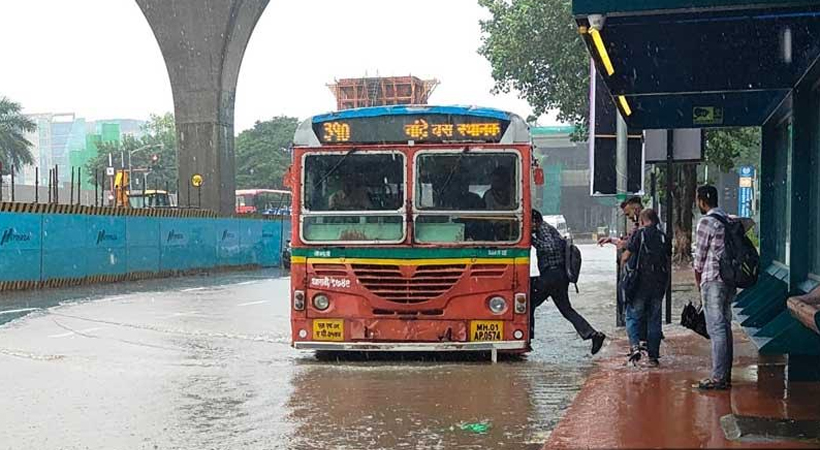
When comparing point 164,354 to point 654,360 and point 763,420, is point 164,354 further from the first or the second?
point 763,420

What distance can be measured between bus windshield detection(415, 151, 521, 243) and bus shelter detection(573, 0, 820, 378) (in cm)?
160

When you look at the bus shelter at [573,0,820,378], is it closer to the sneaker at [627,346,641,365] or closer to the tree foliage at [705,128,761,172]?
the sneaker at [627,346,641,365]

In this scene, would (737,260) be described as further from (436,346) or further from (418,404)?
(436,346)

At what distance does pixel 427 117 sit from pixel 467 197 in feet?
3.42

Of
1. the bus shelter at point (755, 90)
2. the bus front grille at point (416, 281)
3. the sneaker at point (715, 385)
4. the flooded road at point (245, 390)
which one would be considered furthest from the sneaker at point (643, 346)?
the bus front grille at point (416, 281)

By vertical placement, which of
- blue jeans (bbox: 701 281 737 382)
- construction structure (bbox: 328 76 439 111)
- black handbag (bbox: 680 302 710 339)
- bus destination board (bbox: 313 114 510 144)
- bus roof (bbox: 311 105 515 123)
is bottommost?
black handbag (bbox: 680 302 710 339)

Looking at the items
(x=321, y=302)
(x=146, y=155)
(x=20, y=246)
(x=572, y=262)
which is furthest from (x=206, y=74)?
(x=146, y=155)

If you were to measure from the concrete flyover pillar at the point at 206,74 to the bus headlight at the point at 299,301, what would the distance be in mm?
28793

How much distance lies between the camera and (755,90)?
35.1 ft

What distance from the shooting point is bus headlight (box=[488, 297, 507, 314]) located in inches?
443

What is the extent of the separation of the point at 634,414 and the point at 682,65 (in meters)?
3.66

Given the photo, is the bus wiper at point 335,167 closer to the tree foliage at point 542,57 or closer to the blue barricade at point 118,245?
the blue barricade at point 118,245

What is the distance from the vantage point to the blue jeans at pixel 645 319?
10.3 metres

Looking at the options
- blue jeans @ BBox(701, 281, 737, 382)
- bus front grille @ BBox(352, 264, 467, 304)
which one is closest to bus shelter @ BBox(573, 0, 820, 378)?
blue jeans @ BBox(701, 281, 737, 382)
